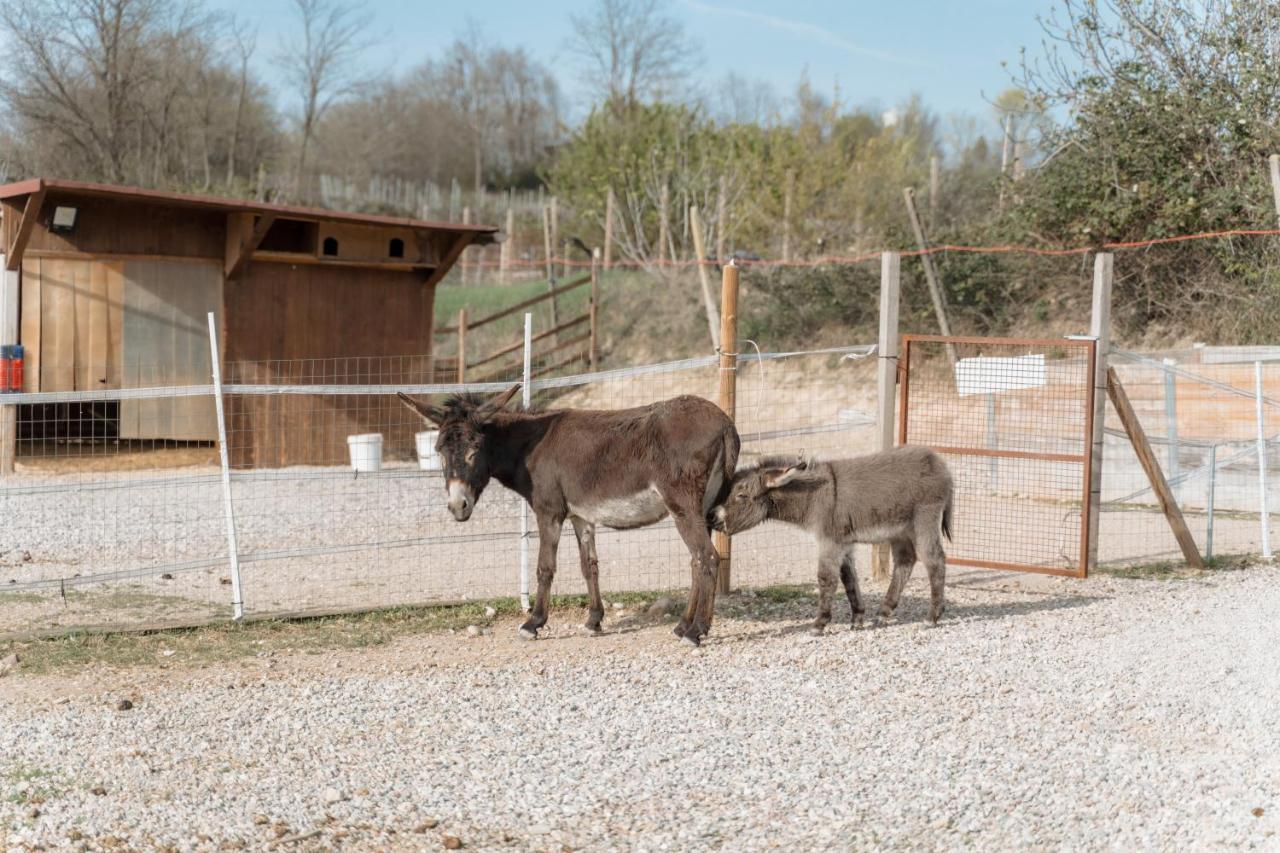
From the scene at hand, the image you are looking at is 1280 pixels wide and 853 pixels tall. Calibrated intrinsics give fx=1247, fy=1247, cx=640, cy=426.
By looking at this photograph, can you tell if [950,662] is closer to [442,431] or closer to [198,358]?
[442,431]

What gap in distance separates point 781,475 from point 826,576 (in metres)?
0.66

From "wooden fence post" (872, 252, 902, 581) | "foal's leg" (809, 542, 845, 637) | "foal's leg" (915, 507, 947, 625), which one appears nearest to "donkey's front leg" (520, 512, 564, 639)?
"foal's leg" (809, 542, 845, 637)

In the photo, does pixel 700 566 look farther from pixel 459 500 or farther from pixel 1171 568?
pixel 1171 568

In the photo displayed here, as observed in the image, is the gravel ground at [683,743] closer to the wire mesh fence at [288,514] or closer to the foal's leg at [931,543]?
the foal's leg at [931,543]

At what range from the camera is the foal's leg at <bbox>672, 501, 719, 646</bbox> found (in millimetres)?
7203

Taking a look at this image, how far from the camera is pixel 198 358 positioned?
15094mm

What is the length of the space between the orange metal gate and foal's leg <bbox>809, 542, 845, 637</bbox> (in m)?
1.78

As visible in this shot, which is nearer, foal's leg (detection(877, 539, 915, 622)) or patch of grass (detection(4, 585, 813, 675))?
patch of grass (detection(4, 585, 813, 675))

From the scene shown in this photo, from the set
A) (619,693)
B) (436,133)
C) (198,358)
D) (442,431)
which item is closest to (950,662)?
(619,693)

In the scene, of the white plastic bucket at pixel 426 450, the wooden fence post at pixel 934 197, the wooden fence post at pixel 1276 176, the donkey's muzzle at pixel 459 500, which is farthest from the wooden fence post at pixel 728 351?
the wooden fence post at pixel 934 197

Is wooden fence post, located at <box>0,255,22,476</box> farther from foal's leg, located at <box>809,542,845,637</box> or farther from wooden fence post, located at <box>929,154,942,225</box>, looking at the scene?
wooden fence post, located at <box>929,154,942,225</box>

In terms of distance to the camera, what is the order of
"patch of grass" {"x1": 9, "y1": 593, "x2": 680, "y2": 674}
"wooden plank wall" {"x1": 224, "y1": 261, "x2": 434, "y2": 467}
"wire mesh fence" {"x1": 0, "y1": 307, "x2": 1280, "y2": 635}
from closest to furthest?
"patch of grass" {"x1": 9, "y1": 593, "x2": 680, "y2": 674}
"wire mesh fence" {"x1": 0, "y1": 307, "x2": 1280, "y2": 635}
"wooden plank wall" {"x1": 224, "y1": 261, "x2": 434, "y2": 467}

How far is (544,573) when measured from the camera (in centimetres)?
746

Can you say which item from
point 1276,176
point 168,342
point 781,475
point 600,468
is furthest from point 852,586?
point 168,342
